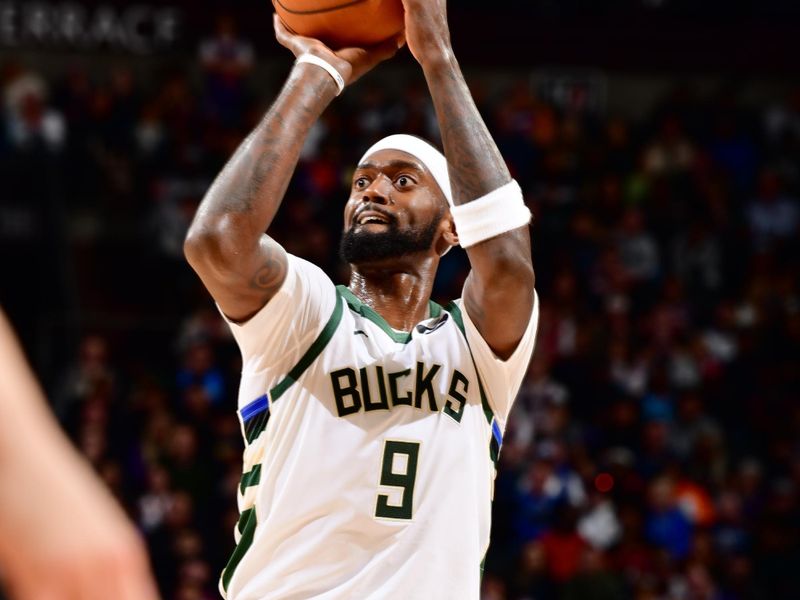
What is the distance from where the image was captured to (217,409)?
11312mm

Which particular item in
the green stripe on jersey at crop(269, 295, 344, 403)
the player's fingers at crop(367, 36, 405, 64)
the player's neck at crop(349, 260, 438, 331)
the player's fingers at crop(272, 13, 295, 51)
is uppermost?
the player's fingers at crop(272, 13, 295, 51)

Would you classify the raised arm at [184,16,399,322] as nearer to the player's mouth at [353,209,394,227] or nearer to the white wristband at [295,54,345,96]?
the white wristband at [295,54,345,96]

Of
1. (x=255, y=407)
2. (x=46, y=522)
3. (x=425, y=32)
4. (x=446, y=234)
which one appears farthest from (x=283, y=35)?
(x=46, y=522)

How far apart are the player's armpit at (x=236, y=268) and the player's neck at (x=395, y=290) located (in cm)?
54

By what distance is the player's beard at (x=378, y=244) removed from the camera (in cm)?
400

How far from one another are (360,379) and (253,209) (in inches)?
23.1

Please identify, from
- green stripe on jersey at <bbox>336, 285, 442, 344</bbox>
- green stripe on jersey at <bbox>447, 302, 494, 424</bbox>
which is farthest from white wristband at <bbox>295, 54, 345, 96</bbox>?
green stripe on jersey at <bbox>447, 302, 494, 424</bbox>

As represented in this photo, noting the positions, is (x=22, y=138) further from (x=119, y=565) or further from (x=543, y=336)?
(x=119, y=565)

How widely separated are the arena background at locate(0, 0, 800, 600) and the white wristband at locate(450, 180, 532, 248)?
6.60 metres

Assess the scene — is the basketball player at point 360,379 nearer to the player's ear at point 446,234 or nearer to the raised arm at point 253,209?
Answer: the raised arm at point 253,209

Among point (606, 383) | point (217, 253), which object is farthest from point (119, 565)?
point (606, 383)

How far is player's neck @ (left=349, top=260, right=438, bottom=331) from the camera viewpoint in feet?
13.4

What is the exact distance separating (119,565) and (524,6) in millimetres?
17501

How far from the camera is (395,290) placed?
411 centimetres
